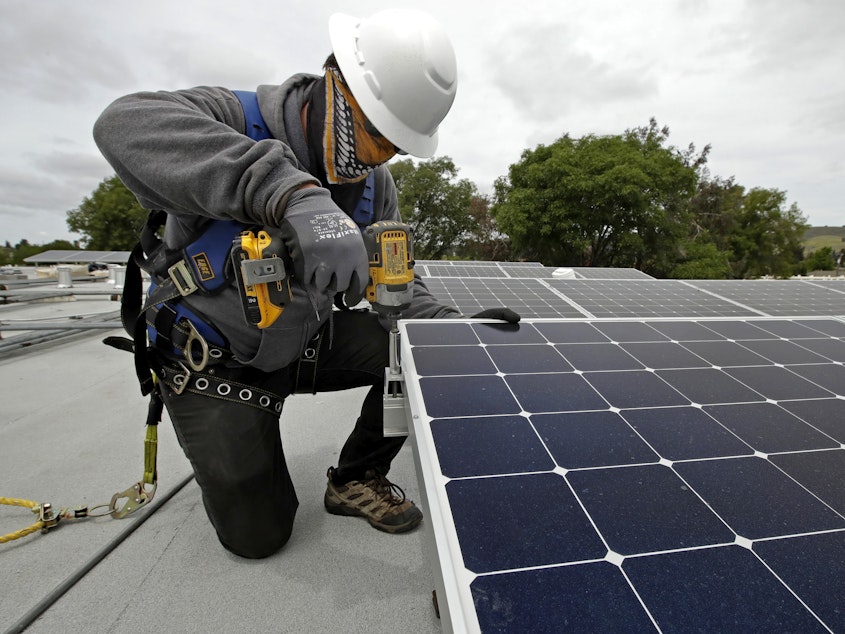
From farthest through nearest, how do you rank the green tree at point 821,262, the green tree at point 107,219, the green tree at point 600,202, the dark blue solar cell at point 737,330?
1. the green tree at point 821,262
2. the green tree at point 107,219
3. the green tree at point 600,202
4. the dark blue solar cell at point 737,330

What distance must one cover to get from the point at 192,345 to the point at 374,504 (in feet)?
4.56

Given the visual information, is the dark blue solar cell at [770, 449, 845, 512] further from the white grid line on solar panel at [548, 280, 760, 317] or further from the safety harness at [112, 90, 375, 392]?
the white grid line on solar panel at [548, 280, 760, 317]

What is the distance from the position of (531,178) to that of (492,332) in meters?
23.6

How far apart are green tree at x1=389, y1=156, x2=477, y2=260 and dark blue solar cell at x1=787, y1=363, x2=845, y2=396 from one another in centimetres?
2897

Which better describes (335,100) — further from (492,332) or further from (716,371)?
(716,371)

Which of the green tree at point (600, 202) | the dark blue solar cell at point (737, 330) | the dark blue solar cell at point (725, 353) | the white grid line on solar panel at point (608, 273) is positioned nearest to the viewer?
the dark blue solar cell at point (725, 353)

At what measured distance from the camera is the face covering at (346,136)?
185 cm

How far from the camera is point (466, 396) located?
1.46 m

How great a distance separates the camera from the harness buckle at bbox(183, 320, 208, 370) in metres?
2.01

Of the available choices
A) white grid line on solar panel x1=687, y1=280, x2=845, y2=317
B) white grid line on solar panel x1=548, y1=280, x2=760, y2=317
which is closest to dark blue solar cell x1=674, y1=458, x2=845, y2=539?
white grid line on solar panel x1=548, y1=280, x2=760, y2=317

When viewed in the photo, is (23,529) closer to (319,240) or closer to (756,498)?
(319,240)

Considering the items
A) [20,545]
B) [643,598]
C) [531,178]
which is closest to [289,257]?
[643,598]

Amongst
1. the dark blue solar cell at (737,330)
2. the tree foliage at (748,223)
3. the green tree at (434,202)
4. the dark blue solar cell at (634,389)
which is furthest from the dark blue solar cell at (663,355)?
the tree foliage at (748,223)

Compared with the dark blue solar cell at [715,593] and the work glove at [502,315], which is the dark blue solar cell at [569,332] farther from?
the dark blue solar cell at [715,593]
